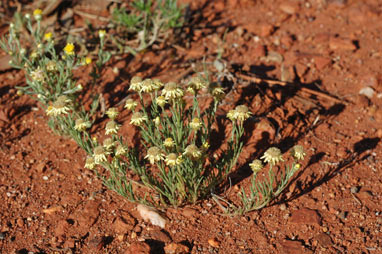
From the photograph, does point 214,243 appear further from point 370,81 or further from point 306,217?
point 370,81

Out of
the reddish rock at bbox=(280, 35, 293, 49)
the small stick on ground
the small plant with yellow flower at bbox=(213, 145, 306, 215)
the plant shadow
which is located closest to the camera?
the small plant with yellow flower at bbox=(213, 145, 306, 215)

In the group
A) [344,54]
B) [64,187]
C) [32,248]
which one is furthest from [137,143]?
[344,54]

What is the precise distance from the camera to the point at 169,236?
11.9 ft

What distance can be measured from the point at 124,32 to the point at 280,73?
7.18ft

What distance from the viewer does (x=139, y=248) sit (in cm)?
345

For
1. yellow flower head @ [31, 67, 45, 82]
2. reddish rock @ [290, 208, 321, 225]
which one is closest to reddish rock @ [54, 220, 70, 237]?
yellow flower head @ [31, 67, 45, 82]

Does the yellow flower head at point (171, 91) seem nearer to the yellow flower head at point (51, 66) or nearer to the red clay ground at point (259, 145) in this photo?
the red clay ground at point (259, 145)

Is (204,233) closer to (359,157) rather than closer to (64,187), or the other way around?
(64,187)

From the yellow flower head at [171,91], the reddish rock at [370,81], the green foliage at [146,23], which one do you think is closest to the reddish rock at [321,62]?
the reddish rock at [370,81]

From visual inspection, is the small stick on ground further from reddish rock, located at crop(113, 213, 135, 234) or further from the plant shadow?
reddish rock, located at crop(113, 213, 135, 234)

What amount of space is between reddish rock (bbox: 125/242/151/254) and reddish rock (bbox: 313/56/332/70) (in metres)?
3.27

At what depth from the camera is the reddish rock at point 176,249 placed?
11.4 ft

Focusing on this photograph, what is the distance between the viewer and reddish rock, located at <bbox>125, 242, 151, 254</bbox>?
3430 mm

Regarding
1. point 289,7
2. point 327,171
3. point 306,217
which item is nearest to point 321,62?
point 289,7
